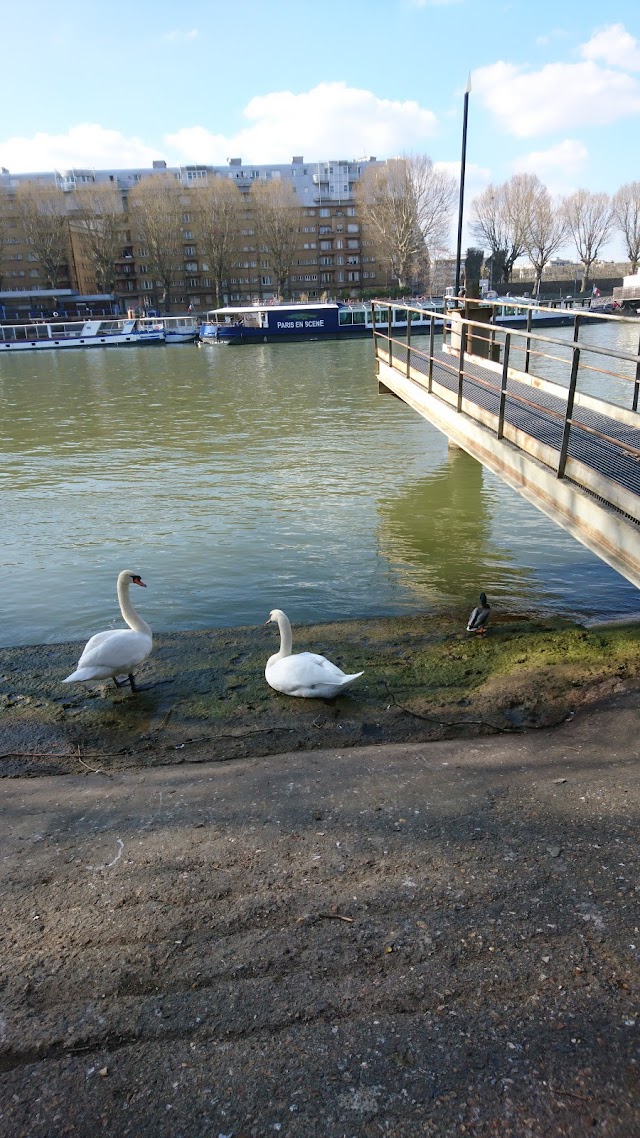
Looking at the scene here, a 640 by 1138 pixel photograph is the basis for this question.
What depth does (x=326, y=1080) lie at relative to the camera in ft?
7.82

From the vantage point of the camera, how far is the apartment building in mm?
103562

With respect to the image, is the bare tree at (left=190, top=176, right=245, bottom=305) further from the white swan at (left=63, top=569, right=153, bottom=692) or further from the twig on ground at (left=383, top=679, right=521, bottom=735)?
the twig on ground at (left=383, top=679, right=521, bottom=735)

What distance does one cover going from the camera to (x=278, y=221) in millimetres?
97625

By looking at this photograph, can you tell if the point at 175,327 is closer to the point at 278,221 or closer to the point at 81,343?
the point at 81,343

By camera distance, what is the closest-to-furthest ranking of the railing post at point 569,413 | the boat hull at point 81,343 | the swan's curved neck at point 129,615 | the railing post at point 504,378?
1. the railing post at point 569,413
2. the swan's curved neck at point 129,615
3. the railing post at point 504,378
4. the boat hull at point 81,343

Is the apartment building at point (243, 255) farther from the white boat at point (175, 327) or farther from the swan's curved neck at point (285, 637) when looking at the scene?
the swan's curved neck at point (285, 637)

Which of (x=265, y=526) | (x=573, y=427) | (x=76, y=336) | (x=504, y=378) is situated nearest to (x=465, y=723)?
(x=504, y=378)

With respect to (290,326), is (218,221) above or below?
above

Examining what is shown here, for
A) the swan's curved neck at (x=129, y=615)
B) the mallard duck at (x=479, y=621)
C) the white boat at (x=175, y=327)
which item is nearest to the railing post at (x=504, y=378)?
the mallard duck at (x=479, y=621)

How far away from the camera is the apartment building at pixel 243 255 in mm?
103562

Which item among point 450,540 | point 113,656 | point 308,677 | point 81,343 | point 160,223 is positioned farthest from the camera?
point 160,223

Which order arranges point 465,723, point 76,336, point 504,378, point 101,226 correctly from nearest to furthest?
point 465,723, point 504,378, point 76,336, point 101,226

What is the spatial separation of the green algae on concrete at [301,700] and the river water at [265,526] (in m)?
1.13

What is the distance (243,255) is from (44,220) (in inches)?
1063
